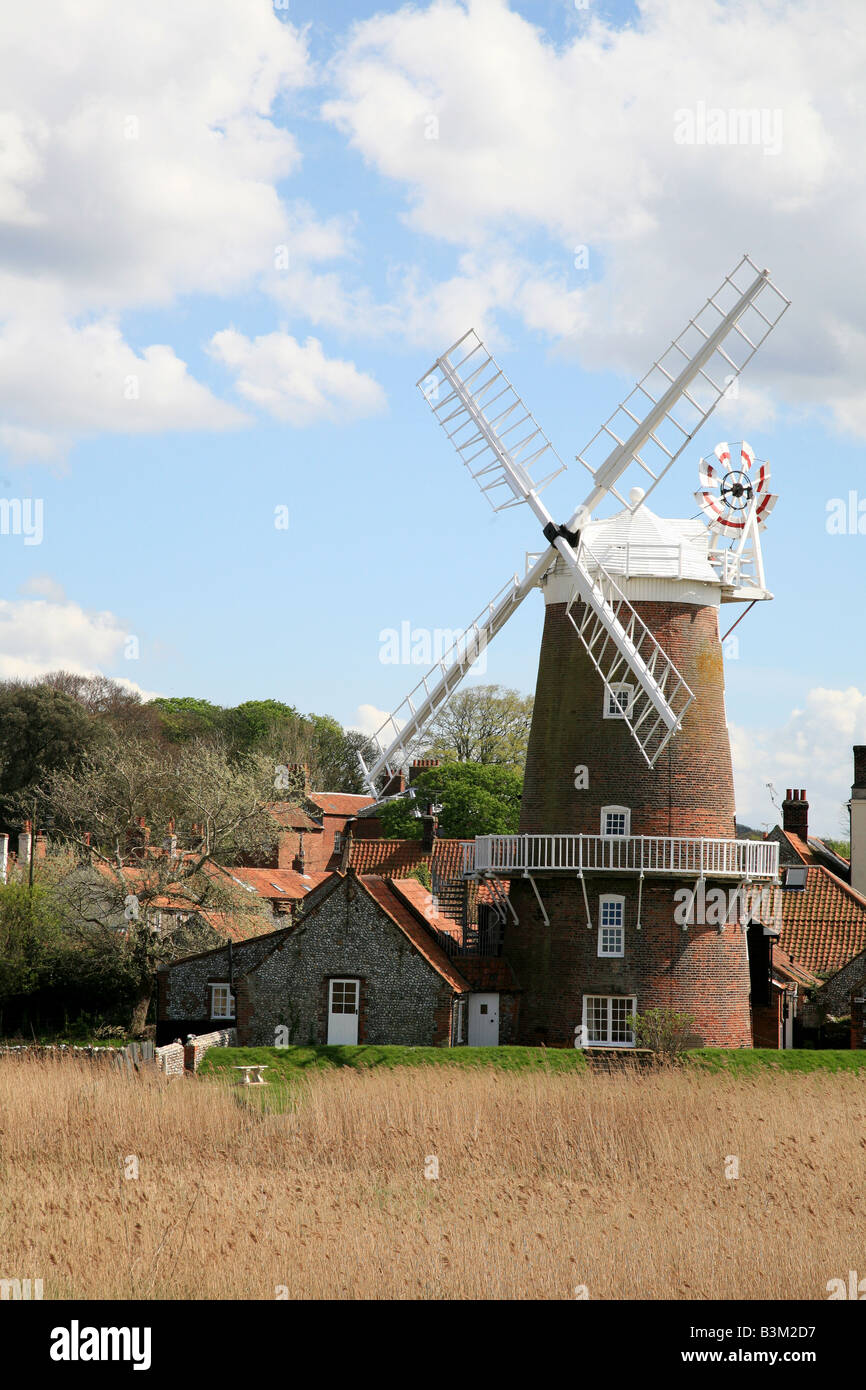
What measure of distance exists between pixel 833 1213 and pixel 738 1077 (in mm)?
11802

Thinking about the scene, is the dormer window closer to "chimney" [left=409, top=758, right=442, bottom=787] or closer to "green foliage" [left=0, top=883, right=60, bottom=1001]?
"green foliage" [left=0, top=883, right=60, bottom=1001]

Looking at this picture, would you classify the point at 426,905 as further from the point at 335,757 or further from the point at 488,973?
the point at 335,757

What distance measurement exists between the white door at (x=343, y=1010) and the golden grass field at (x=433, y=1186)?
6.91 meters

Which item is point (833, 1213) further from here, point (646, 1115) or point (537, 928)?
point (537, 928)

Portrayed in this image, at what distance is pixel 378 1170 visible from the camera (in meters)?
18.4

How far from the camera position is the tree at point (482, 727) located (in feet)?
241

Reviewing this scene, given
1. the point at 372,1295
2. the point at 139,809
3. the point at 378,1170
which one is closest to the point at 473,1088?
the point at 378,1170

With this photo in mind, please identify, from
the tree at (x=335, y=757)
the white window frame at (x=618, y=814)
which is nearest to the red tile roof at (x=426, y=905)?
the white window frame at (x=618, y=814)

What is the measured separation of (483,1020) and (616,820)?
18.1 ft

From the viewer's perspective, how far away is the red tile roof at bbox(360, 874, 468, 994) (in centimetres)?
3203

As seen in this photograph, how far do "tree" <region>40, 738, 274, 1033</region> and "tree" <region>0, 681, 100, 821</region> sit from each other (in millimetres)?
23349

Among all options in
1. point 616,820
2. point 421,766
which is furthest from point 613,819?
point 421,766

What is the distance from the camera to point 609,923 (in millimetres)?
30969

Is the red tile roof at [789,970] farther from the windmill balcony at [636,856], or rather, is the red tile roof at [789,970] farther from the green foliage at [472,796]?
the green foliage at [472,796]
